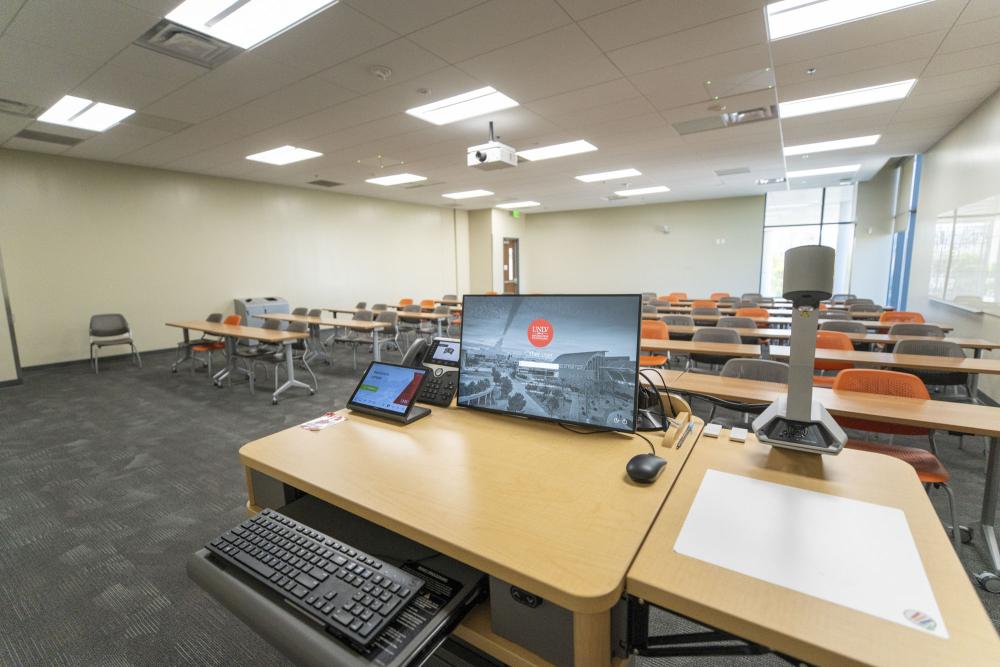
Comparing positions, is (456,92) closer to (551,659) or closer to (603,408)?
(603,408)

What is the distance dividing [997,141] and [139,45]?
7514 mm

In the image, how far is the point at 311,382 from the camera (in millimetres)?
5473

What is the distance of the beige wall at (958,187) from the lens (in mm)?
4406

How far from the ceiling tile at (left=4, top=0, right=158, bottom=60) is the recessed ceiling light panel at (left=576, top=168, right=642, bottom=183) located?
6.30 metres

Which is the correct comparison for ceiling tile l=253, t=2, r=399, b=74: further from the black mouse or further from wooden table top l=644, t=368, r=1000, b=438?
the black mouse

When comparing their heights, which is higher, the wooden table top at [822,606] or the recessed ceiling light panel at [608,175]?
the recessed ceiling light panel at [608,175]

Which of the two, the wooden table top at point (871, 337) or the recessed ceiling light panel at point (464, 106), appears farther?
the recessed ceiling light panel at point (464, 106)

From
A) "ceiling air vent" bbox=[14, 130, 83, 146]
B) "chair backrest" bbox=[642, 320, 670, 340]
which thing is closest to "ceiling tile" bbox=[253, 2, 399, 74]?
"chair backrest" bbox=[642, 320, 670, 340]

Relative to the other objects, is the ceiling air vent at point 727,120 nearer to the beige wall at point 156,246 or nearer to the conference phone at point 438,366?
the conference phone at point 438,366

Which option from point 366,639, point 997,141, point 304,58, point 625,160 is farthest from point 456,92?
point 997,141

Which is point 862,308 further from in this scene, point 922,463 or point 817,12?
point 922,463

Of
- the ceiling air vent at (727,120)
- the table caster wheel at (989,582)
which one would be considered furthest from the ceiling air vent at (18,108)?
the table caster wheel at (989,582)

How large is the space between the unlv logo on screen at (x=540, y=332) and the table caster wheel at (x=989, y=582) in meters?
2.29

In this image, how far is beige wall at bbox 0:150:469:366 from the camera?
5965 millimetres
